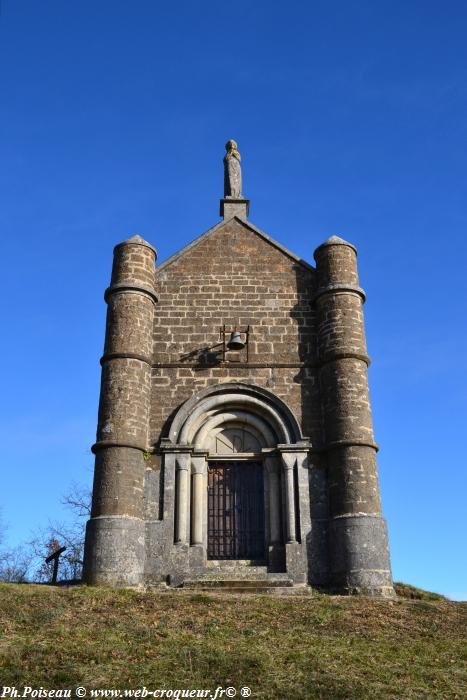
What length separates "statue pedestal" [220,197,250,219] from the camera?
1847 centimetres

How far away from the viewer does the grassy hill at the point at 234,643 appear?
8.09m

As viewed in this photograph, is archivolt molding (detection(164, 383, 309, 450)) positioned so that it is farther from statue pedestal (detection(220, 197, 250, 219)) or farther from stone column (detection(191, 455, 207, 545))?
statue pedestal (detection(220, 197, 250, 219))

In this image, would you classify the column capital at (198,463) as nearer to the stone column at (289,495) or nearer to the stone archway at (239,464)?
the stone archway at (239,464)

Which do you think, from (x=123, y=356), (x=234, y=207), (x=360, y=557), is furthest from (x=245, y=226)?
(x=360, y=557)

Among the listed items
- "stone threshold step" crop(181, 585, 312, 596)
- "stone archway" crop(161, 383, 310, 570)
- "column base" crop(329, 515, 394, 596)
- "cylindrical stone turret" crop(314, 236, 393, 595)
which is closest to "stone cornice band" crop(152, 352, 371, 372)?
"cylindrical stone turret" crop(314, 236, 393, 595)

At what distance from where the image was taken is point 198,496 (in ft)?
49.2

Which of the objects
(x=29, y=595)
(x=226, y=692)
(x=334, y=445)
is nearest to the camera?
(x=226, y=692)

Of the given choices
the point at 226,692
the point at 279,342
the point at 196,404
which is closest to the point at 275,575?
the point at 196,404

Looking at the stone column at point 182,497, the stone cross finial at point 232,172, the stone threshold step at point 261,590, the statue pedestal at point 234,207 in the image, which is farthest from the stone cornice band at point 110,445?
the stone cross finial at point 232,172

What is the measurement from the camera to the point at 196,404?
1566 centimetres

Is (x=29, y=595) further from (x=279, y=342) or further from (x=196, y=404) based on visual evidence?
(x=279, y=342)

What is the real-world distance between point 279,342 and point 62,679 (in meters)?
9.69

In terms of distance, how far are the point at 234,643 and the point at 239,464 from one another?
21.1 ft

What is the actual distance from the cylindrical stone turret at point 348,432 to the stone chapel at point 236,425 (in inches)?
1.3
